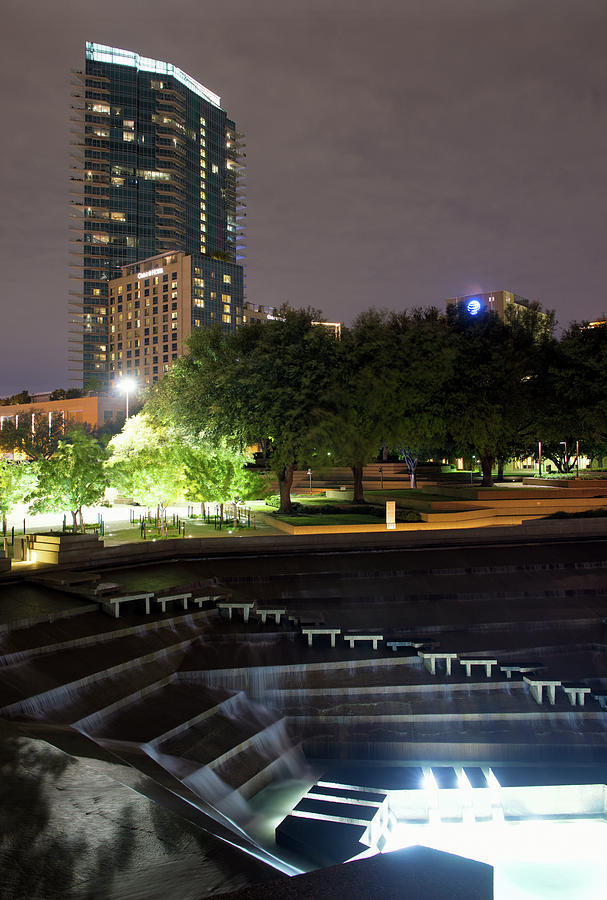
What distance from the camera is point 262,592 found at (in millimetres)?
18234

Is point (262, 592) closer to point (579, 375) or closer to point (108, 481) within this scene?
point (108, 481)

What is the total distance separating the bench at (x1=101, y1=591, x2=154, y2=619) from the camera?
14695mm

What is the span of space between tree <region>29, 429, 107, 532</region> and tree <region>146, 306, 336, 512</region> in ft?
24.1

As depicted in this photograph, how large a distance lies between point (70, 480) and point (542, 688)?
55.8 feet

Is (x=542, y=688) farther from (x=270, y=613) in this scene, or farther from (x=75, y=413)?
(x=75, y=413)

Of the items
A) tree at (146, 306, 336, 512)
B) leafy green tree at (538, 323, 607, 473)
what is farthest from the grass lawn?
leafy green tree at (538, 323, 607, 473)

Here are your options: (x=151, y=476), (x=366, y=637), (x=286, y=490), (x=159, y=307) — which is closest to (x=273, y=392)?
(x=286, y=490)

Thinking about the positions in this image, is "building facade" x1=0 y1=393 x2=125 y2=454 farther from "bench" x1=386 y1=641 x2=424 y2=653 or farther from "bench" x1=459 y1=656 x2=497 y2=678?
"bench" x1=459 y1=656 x2=497 y2=678

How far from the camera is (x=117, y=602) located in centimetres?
1479

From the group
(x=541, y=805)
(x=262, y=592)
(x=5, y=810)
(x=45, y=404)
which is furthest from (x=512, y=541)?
(x=45, y=404)

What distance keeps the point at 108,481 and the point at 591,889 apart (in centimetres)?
1986

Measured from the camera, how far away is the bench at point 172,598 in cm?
1556

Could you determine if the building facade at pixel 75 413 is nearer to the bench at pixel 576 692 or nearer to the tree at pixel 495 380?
the tree at pixel 495 380

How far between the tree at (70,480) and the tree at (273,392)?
24.1 feet
